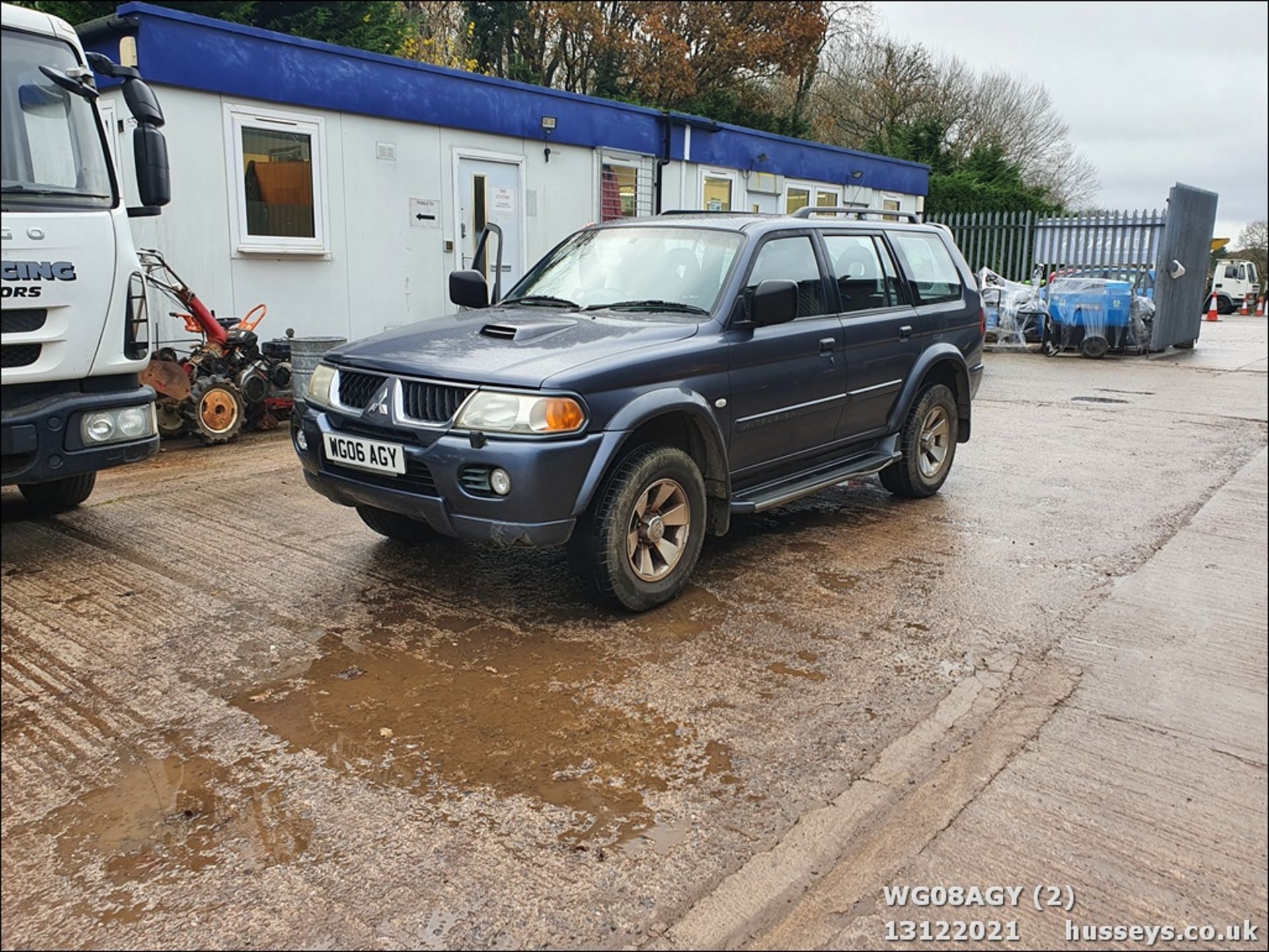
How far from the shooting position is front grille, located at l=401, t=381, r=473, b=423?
4328 mm

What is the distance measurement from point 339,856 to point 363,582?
2.35 m

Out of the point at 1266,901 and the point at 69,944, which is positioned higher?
the point at 1266,901

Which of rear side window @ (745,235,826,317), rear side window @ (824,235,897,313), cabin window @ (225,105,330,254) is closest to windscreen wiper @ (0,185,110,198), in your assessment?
rear side window @ (745,235,826,317)

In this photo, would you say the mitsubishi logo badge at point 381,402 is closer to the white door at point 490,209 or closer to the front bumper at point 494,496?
the front bumper at point 494,496

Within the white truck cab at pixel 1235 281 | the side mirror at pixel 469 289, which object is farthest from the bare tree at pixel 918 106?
the side mirror at pixel 469 289

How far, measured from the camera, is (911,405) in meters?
6.71

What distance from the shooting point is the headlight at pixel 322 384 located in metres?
4.88

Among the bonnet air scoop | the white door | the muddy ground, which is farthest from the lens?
the white door

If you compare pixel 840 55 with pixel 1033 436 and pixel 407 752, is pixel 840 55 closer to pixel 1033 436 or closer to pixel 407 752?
pixel 1033 436

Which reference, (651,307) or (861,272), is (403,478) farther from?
(861,272)

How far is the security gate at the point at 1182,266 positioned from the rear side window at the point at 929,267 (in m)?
12.7

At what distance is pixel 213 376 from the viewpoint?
874 cm

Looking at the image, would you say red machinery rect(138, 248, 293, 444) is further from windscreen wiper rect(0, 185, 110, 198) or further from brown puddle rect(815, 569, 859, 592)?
brown puddle rect(815, 569, 859, 592)

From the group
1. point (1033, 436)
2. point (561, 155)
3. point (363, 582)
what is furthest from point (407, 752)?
point (561, 155)
